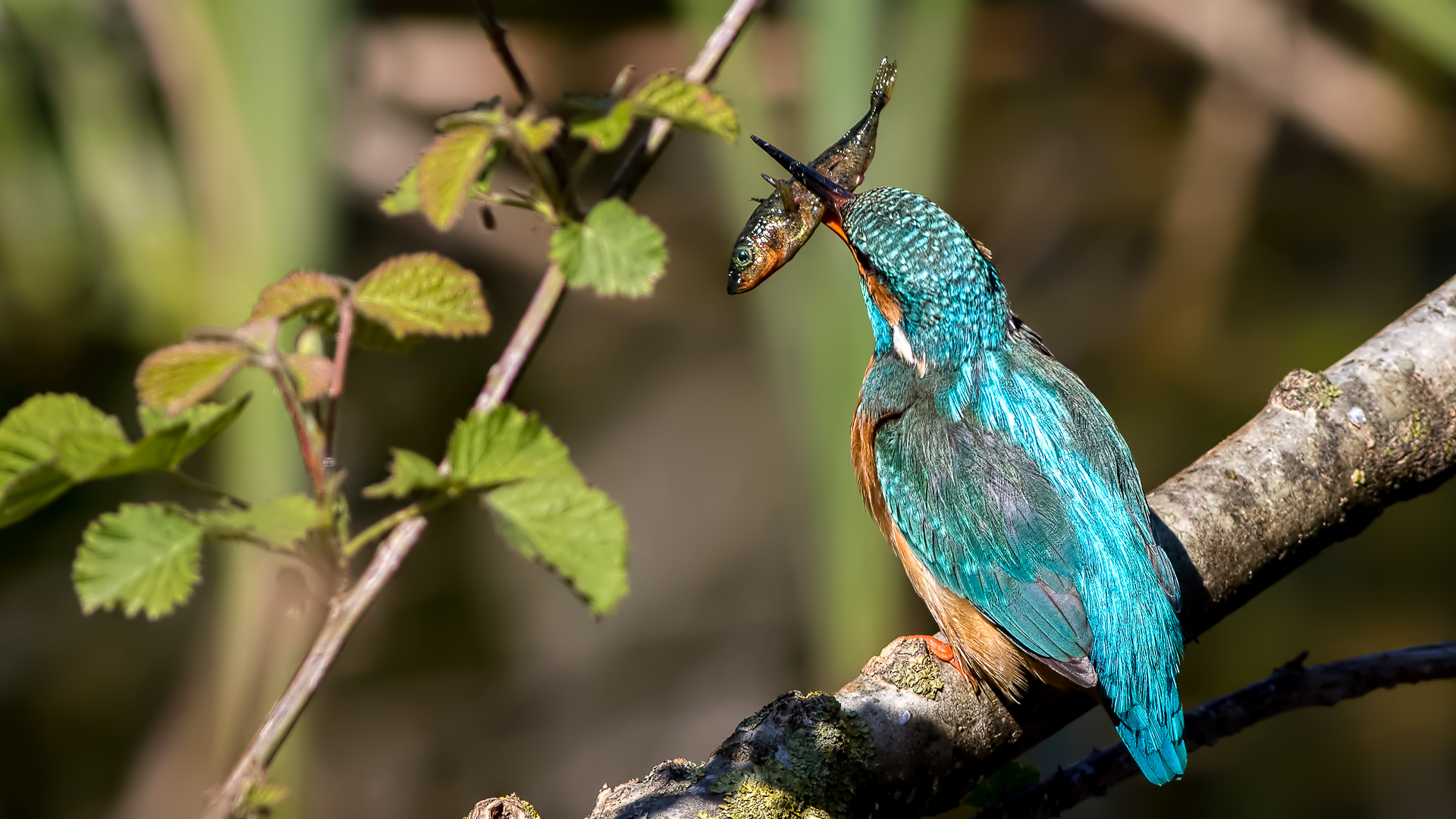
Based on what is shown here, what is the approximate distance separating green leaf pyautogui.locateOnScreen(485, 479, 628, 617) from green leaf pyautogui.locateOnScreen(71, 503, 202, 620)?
260 millimetres

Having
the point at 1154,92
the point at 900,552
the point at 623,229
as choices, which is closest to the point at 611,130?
the point at 623,229

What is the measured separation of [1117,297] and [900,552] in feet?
12.3

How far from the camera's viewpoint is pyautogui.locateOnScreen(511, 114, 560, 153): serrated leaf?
1.11m

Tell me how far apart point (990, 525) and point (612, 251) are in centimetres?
89

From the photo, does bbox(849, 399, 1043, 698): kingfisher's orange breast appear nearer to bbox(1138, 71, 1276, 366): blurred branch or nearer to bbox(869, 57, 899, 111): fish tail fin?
bbox(869, 57, 899, 111): fish tail fin

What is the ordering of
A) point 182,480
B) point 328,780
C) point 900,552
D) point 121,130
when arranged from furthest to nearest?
point 328,780 → point 121,130 → point 900,552 → point 182,480

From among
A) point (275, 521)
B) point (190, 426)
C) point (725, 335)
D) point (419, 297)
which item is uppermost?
point (725, 335)

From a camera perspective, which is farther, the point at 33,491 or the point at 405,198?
the point at 405,198

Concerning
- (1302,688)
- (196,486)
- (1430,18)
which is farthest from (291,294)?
(1430,18)

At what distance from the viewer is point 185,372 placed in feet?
3.34

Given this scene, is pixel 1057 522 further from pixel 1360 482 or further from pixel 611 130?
pixel 611 130

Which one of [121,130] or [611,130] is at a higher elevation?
[121,130]

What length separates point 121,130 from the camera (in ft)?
9.82

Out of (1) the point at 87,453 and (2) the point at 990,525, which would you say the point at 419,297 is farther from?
(2) the point at 990,525
